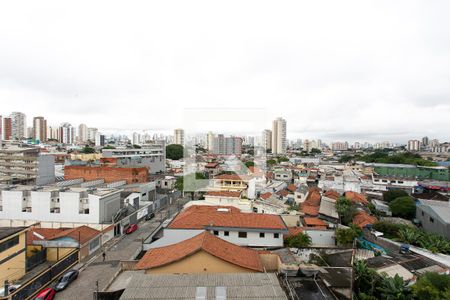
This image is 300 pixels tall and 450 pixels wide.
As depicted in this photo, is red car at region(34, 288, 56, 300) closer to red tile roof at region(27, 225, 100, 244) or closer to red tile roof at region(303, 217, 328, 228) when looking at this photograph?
red tile roof at region(27, 225, 100, 244)

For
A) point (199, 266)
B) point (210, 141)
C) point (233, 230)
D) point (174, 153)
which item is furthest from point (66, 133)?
point (199, 266)

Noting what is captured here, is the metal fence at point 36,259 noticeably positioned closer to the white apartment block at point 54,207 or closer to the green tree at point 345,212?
the white apartment block at point 54,207

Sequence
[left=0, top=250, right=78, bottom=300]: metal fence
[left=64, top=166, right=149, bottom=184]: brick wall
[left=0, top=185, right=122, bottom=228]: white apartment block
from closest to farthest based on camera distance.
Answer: [left=0, top=250, right=78, bottom=300]: metal fence
[left=0, top=185, right=122, bottom=228]: white apartment block
[left=64, top=166, right=149, bottom=184]: brick wall

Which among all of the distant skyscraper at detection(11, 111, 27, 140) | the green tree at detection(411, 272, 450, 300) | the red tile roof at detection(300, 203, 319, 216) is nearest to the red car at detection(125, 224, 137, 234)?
the red tile roof at detection(300, 203, 319, 216)

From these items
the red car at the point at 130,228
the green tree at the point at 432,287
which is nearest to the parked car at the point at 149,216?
the red car at the point at 130,228

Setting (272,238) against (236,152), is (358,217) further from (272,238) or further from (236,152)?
(236,152)

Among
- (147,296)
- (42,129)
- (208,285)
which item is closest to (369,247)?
(208,285)

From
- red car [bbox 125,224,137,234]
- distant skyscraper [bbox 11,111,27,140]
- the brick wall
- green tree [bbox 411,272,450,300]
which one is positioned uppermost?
distant skyscraper [bbox 11,111,27,140]
